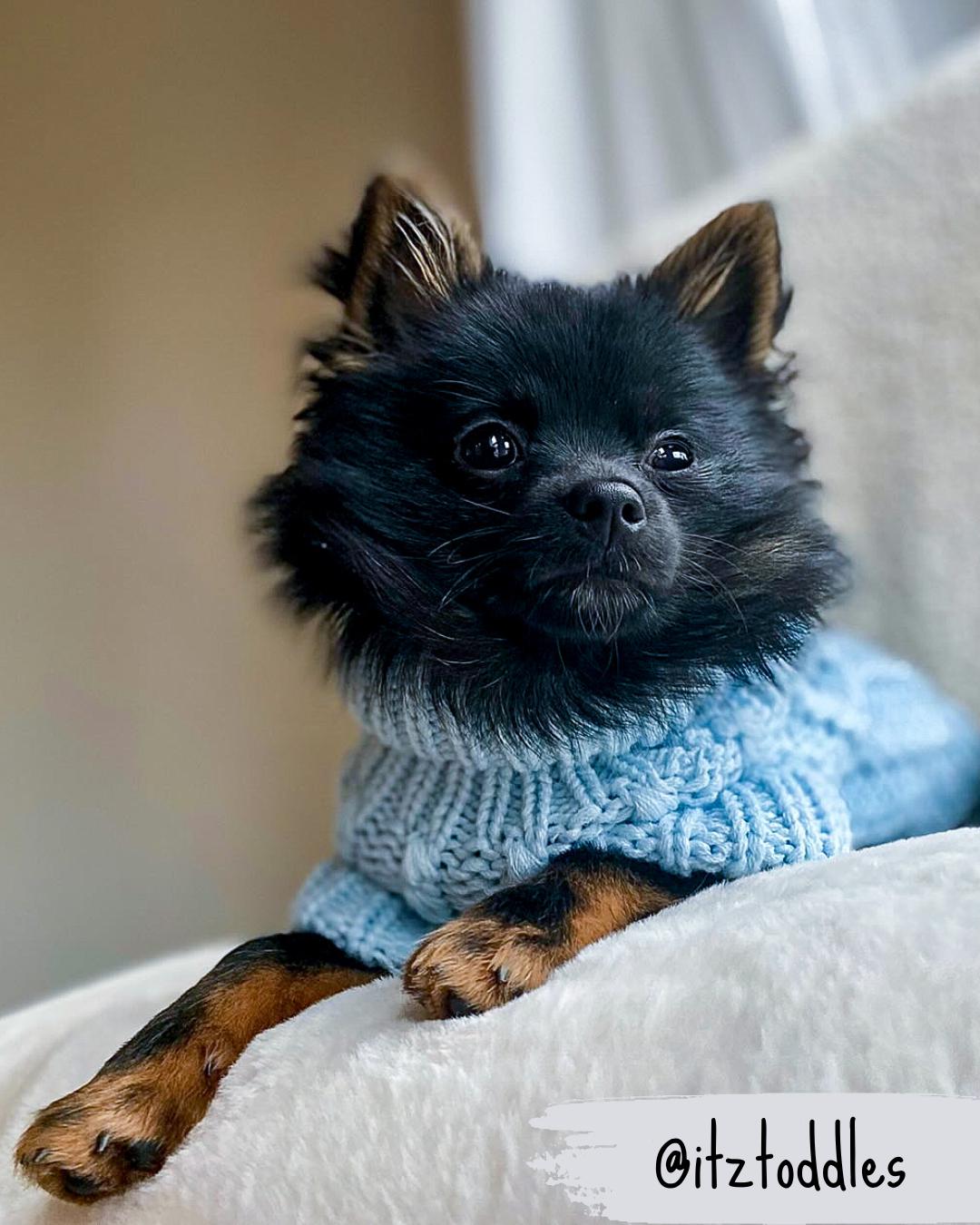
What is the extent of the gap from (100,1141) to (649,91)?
1.33 metres

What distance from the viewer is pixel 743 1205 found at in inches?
19.8

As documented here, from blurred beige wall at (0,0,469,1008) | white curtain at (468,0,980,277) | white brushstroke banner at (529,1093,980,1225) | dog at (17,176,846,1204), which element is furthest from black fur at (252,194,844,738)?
blurred beige wall at (0,0,469,1008)

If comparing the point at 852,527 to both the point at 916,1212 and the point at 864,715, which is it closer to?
the point at 864,715

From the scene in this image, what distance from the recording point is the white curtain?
1409 millimetres

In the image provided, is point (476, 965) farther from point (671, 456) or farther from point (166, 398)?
point (166, 398)

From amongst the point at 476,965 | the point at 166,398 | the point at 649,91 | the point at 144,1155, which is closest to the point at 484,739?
the point at 476,965

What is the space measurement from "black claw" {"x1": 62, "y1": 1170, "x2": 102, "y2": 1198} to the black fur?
0.36 metres

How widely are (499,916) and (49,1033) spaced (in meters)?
0.54

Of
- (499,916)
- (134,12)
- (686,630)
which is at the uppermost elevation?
(134,12)

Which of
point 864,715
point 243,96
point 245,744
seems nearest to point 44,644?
point 245,744

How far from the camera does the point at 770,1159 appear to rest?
0.51m

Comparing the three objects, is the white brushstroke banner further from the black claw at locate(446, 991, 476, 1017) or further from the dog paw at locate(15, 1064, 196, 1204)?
the dog paw at locate(15, 1064, 196, 1204)

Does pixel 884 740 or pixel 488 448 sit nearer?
pixel 488 448

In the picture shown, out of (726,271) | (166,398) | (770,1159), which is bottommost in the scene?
(770,1159)
